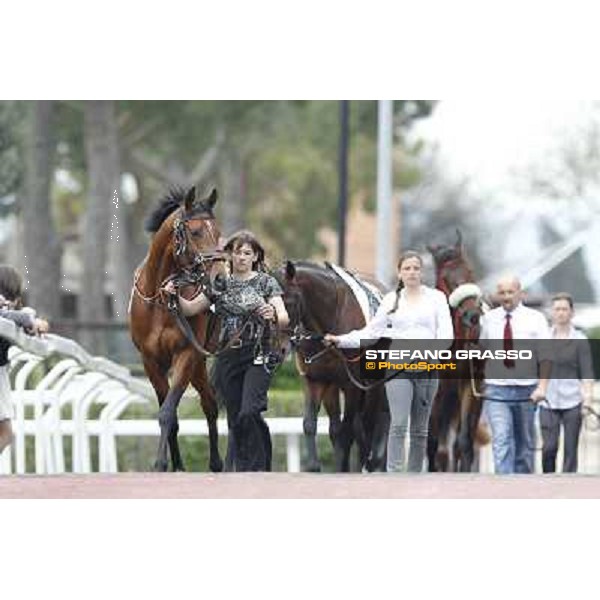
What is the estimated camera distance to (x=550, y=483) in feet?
44.9

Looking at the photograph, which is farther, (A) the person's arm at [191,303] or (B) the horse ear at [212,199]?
(A) the person's arm at [191,303]

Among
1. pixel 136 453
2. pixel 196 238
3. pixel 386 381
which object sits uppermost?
pixel 196 238

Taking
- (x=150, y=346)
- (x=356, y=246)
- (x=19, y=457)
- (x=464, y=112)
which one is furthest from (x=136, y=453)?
(x=356, y=246)

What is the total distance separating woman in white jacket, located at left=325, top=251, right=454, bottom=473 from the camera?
14.0 m

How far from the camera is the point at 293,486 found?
13.3 metres

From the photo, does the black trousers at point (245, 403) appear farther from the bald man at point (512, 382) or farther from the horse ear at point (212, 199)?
the bald man at point (512, 382)

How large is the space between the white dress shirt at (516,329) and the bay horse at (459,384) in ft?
0.30

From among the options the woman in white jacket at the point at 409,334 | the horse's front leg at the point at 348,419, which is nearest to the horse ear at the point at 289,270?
the woman in white jacket at the point at 409,334

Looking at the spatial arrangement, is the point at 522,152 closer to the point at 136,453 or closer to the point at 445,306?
the point at 136,453

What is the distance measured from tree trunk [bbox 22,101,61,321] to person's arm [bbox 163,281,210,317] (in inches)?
714

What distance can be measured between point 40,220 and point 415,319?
1959 centimetres

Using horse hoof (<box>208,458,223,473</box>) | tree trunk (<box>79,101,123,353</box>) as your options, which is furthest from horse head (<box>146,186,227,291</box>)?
tree trunk (<box>79,101,123,353</box>)

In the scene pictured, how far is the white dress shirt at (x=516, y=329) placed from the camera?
1459 centimetres
